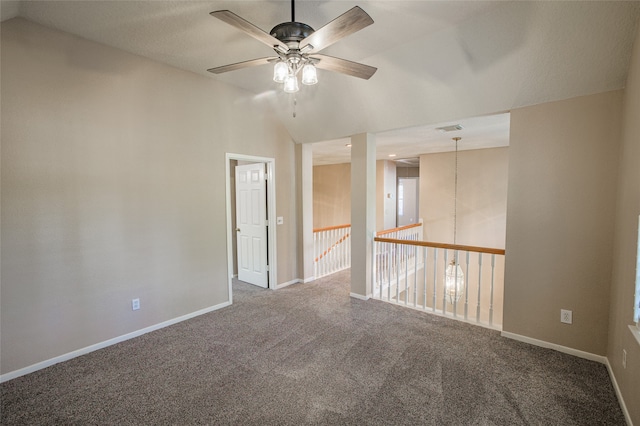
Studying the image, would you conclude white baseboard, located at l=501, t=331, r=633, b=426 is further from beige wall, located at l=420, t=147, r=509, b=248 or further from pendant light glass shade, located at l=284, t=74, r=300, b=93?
beige wall, located at l=420, t=147, r=509, b=248

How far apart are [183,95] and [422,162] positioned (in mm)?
5390

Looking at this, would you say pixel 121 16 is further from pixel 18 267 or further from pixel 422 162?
pixel 422 162

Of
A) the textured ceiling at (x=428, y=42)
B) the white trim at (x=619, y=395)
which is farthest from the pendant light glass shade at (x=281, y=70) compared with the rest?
the white trim at (x=619, y=395)

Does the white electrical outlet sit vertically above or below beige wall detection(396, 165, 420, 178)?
below

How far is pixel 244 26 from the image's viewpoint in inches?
62.0

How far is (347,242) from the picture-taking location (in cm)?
581

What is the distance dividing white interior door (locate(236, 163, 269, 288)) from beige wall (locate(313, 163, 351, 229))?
412cm

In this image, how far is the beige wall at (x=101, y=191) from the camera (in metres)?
2.35

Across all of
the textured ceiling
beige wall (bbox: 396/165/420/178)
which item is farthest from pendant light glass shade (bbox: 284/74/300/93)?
beige wall (bbox: 396/165/420/178)

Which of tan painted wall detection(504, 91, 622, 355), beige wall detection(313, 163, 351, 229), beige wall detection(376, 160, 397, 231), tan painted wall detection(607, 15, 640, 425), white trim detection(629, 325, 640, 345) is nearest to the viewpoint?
white trim detection(629, 325, 640, 345)

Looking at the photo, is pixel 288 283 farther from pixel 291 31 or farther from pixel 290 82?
pixel 291 31

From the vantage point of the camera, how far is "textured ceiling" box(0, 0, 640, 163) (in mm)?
2100

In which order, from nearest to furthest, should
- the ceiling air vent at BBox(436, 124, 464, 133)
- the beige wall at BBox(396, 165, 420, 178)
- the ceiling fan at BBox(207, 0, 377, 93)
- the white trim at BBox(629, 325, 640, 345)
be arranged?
the ceiling fan at BBox(207, 0, 377, 93) → the white trim at BBox(629, 325, 640, 345) → the ceiling air vent at BBox(436, 124, 464, 133) → the beige wall at BBox(396, 165, 420, 178)

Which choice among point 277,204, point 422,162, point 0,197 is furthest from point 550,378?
point 422,162
